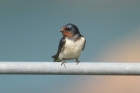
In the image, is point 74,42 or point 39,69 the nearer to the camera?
point 39,69

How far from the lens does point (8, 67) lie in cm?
95

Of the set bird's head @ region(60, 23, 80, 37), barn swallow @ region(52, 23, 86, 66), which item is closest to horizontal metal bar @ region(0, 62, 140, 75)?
barn swallow @ region(52, 23, 86, 66)

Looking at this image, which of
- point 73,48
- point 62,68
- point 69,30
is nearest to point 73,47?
point 73,48

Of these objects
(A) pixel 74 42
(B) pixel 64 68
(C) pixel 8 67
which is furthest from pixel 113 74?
(A) pixel 74 42

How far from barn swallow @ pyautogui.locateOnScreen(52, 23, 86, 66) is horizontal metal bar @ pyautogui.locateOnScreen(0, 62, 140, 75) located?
1270 millimetres

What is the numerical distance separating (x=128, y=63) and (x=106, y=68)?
7 centimetres

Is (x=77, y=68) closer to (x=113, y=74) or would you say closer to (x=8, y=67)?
(x=113, y=74)

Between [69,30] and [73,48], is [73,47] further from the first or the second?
[69,30]

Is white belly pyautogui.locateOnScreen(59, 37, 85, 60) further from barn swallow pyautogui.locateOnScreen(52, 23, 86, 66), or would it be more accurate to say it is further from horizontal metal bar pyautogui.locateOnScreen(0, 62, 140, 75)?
horizontal metal bar pyautogui.locateOnScreen(0, 62, 140, 75)

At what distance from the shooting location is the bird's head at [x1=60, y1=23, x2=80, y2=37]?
2392mm

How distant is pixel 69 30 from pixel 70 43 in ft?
0.49

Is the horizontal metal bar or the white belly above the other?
the white belly

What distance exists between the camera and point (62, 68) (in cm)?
98

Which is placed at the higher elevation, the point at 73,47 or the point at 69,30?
the point at 69,30
